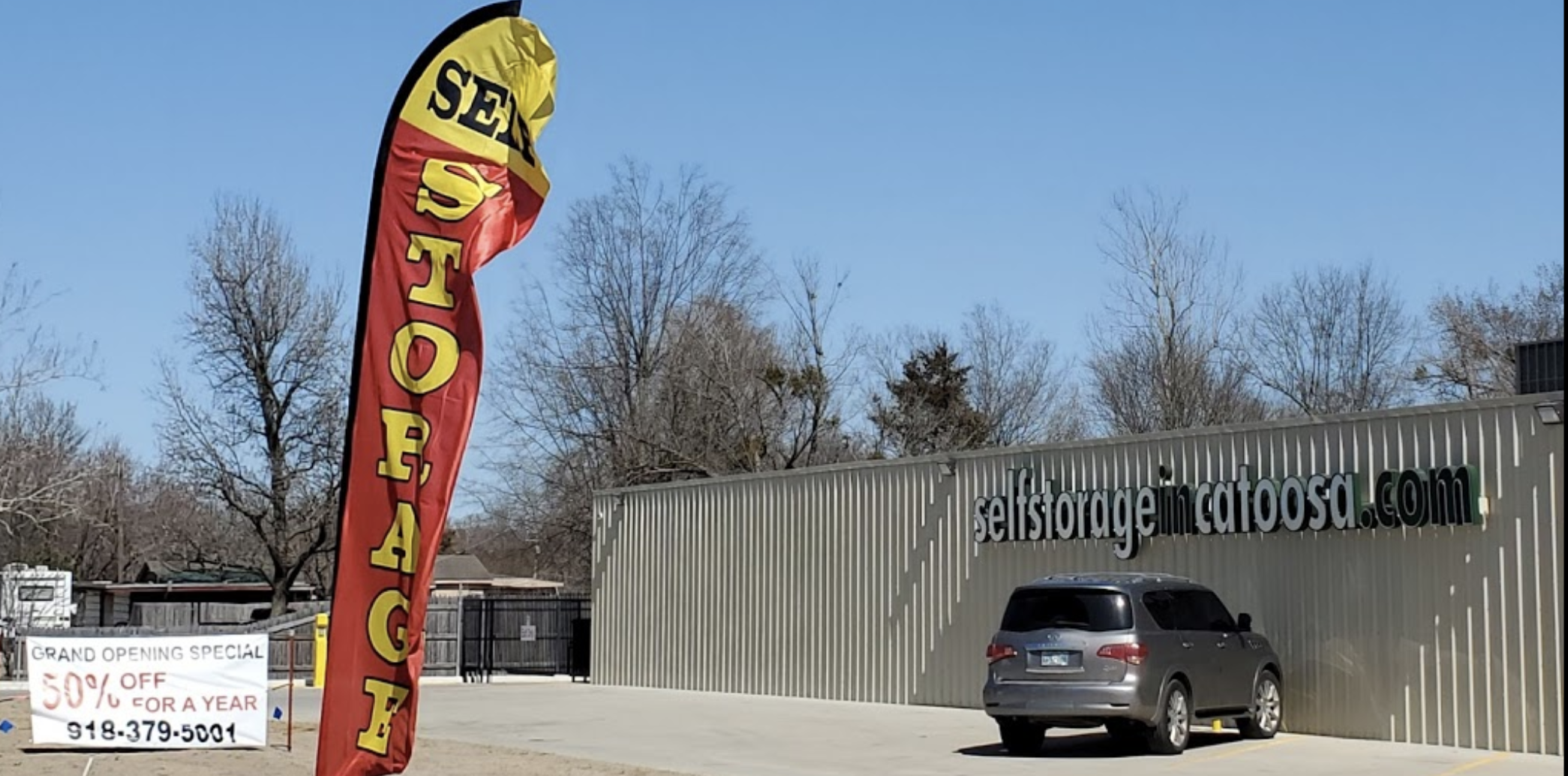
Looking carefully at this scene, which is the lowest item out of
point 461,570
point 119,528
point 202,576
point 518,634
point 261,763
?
point 261,763

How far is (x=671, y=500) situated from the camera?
32.0 meters

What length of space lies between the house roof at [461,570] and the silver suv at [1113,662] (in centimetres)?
5892

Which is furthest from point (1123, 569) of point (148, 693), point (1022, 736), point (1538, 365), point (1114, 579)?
point (148, 693)

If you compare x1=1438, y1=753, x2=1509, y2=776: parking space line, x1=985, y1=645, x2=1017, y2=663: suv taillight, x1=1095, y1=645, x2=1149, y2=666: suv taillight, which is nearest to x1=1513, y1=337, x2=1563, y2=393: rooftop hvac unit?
x1=1438, y1=753, x2=1509, y2=776: parking space line

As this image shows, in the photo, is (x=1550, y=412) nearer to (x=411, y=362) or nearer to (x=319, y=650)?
(x=411, y=362)

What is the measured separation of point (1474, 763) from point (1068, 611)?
13.2ft

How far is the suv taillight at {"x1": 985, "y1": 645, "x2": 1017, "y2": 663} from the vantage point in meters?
18.4

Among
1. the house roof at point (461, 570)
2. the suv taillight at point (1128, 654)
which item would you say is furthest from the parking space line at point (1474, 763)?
the house roof at point (461, 570)

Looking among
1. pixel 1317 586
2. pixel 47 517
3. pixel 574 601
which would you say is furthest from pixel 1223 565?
pixel 574 601

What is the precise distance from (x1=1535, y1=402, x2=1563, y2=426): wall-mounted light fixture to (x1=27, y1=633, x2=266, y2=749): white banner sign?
1308 centimetres

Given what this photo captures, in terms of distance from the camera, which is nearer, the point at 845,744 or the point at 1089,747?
the point at 1089,747

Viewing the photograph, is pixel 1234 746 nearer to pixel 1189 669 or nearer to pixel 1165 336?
pixel 1189 669

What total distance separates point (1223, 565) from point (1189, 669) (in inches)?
145

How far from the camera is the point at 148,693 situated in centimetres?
1856
